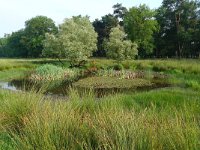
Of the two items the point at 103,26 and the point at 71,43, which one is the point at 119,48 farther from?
the point at 103,26

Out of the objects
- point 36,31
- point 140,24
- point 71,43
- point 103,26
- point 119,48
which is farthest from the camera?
point 36,31

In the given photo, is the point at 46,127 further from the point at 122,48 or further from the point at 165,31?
the point at 165,31

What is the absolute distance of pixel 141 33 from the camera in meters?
58.7

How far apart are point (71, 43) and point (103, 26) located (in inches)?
1307

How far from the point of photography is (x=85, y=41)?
154 feet

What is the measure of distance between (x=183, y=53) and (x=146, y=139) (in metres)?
62.9

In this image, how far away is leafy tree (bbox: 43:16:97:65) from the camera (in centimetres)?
4400

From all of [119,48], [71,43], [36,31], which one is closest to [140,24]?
[119,48]

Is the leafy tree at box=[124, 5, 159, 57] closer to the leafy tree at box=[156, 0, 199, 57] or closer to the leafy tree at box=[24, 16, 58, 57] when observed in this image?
the leafy tree at box=[156, 0, 199, 57]

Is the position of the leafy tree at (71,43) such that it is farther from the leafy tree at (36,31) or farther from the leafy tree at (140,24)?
the leafy tree at (36,31)

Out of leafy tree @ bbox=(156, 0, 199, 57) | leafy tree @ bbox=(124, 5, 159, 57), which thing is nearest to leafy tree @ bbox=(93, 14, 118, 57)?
leafy tree @ bbox=(156, 0, 199, 57)

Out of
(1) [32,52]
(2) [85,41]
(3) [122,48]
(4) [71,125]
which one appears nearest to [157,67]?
(3) [122,48]

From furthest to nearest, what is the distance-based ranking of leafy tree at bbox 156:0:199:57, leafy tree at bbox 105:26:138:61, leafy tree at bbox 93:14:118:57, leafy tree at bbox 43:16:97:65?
leafy tree at bbox 93:14:118:57 < leafy tree at bbox 156:0:199:57 < leafy tree at bbox 43:16:97:65 < leafy tree at bbox 105:26:138:61

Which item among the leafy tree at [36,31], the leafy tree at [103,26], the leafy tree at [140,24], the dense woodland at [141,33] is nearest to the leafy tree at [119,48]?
the dense woodland at [141,33]
